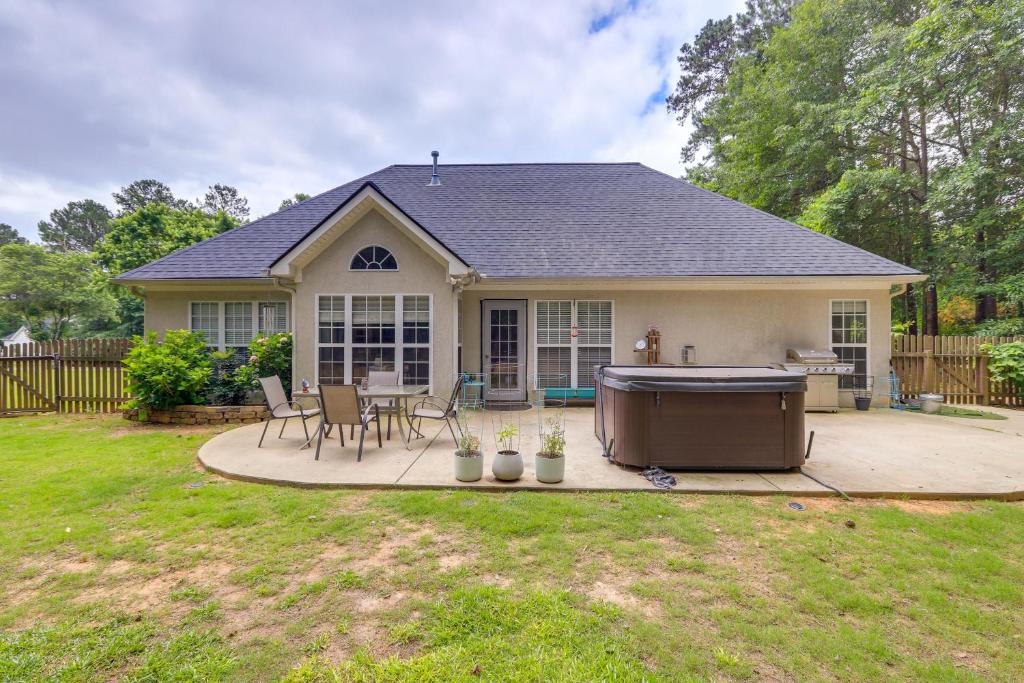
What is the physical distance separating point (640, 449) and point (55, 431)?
31.8 ft

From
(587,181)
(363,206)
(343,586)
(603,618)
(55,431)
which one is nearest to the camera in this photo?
(603,618)

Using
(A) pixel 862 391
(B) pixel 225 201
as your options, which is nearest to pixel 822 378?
(A) pixel 862 391

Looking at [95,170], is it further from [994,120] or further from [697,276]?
[994,120]

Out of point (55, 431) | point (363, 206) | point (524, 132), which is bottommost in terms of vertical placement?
point (55, 431)

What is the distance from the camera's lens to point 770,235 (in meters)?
10.4

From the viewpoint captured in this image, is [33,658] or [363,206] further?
[363,206]

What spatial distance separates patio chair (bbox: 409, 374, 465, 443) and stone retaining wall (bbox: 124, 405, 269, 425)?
3048 millimetres

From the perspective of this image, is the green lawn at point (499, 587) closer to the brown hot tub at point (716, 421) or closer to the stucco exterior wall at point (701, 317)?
the brown hot tub at point (716, 421)

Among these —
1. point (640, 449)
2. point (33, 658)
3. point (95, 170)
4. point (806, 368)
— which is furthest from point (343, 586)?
point (95, 170)

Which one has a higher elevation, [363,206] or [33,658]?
[363,206]

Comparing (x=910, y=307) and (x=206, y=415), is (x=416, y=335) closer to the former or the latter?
(x=206, y=415)

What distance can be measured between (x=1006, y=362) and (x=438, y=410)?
1261 cm

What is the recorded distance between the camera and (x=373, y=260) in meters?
8.05

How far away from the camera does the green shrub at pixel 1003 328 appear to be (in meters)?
11.8
